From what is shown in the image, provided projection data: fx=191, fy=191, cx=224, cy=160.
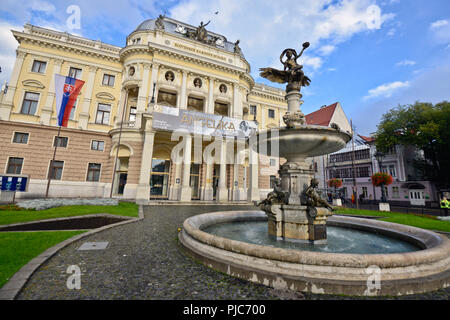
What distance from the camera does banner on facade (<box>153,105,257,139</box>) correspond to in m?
16.9

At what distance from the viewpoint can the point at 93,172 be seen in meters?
20.8

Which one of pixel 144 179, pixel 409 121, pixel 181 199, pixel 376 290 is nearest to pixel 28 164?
pixel 144 179

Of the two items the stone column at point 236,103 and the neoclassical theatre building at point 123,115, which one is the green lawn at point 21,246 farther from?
the stone column at point 236,103

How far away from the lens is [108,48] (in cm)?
2355

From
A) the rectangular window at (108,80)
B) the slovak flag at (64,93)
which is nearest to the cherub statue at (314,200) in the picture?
the slovak flag at (64,93)

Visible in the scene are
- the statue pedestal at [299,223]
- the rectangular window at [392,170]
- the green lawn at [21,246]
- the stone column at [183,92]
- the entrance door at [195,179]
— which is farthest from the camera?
the rectangular window at [392,170]

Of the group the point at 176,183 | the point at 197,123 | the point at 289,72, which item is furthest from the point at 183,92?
the point at 289,72

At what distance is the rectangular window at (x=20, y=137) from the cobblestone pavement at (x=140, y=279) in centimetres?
2225

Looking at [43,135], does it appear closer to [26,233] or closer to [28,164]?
[28,164]

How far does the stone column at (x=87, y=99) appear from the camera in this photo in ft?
69.3

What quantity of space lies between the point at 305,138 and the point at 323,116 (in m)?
45.9

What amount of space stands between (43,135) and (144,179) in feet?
42.0

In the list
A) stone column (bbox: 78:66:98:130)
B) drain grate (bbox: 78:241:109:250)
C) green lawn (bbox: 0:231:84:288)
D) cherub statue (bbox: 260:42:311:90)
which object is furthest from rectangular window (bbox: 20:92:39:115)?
cherub statue (bbox: 260:42:311:90)

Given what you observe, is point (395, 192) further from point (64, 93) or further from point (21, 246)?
point (64, 93)
